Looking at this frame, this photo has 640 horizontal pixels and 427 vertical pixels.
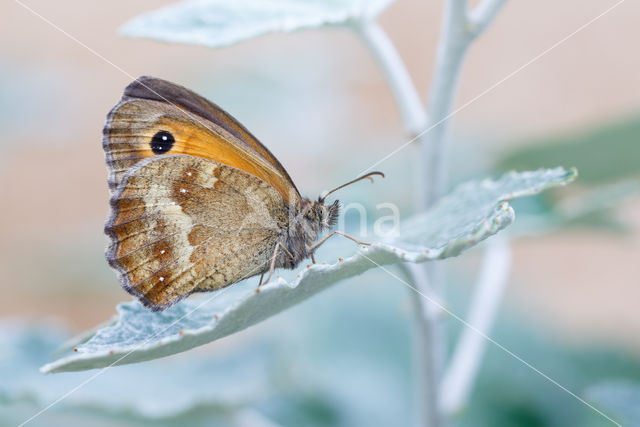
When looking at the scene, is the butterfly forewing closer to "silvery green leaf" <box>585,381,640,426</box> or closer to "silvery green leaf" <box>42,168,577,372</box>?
"silvery green leaf" <box>42,168,577,372</box>

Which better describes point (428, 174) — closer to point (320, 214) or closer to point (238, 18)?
point (320, 214)

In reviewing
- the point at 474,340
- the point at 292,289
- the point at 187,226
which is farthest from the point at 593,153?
the point at 292,289

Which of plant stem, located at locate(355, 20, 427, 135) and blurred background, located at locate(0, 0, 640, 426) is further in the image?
blurred background, located at locate(0, 0, 640, 426)

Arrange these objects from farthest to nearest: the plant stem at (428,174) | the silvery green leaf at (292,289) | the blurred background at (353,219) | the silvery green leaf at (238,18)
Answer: the blurred background at (353,219), the plant stem at (428,174), the silvery green leaf at (238,18), the silvery green leaf at (292,289)

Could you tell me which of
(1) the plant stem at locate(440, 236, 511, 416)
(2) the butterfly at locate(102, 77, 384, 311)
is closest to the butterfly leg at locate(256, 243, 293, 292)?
(2) the butterfly at locate(102, 77, 384, 311)

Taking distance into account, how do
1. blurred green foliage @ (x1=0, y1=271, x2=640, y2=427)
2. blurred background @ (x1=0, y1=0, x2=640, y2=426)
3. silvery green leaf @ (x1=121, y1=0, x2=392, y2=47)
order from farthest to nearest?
1. blurred background @ (x1=0, y1=0, x2=640, y2=426)
2. blurred green foliage @ (x1=0, y1=271, x2=640, y2=427)
3. silvery green leaf @ (x1=121, y1=0, x2=392, y2=47)

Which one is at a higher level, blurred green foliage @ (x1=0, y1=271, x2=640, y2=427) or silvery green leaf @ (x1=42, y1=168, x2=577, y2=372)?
silvery green leaf @ (x1=42, y1=168, x2=577, y2=372)

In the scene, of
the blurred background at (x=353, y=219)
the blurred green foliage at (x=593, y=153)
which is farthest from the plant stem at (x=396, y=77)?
the blurred green foliage at (x=593, y=153)

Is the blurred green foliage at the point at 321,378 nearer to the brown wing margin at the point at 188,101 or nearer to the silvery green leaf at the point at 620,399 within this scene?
the silvery green leaf at the point at 620,399
